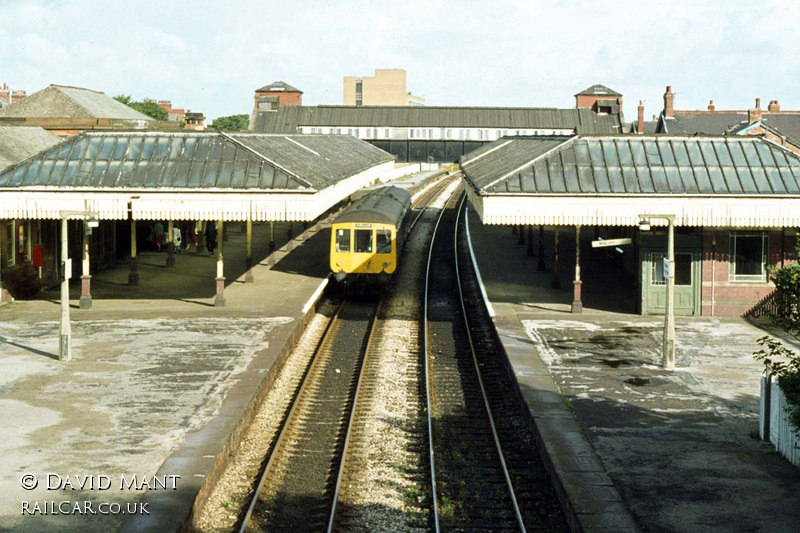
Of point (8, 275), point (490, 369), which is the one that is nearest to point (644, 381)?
point (490, 369)

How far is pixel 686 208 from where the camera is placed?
25.5m

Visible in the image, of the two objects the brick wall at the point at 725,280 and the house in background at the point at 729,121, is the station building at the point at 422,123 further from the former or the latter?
the brick wall at the point at 725,280

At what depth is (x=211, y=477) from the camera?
13133 millimetres

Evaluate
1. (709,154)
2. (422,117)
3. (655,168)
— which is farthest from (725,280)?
(422,117)

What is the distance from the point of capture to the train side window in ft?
96.7

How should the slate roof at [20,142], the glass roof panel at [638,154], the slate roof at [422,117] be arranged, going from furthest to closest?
the slate roof at [422,117] < the slate roof at [20,142] < the glass roof panel at [638,154]

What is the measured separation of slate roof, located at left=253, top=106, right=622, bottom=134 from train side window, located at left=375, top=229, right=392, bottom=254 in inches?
2795

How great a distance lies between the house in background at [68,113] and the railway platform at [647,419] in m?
30.7

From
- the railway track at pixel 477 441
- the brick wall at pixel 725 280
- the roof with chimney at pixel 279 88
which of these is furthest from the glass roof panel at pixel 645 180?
the roof with chimney at pixel 279 88

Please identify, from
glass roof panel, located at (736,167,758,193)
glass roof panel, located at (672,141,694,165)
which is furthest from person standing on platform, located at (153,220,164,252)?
glass roof panel, located at (736,167,758,193)

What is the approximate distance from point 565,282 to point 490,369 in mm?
12037

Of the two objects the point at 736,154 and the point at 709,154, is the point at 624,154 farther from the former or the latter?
the point at 736,154

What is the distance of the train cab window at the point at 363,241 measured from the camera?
96.6 feet

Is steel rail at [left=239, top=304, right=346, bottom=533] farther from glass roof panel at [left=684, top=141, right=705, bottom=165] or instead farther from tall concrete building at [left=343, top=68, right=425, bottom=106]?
tall concrete building at [left=343, top=68, right=425, bottom=106]
